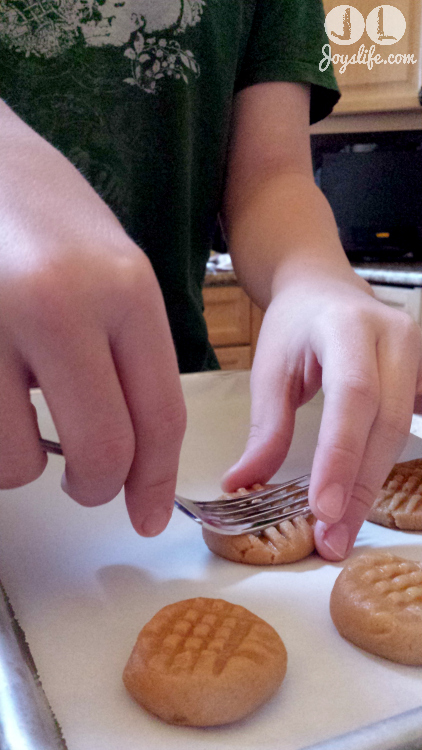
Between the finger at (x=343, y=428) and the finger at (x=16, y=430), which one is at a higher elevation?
the finger at (x=16, y=430)

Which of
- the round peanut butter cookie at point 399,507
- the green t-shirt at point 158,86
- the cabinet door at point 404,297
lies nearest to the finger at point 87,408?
the round peanut butter cookie at point 399,507

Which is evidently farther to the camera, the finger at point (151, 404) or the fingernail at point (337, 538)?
the fingernail at point (337, 538)

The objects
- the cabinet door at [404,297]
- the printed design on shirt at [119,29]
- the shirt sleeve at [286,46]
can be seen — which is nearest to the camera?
the printed design on shirt at [119,29]

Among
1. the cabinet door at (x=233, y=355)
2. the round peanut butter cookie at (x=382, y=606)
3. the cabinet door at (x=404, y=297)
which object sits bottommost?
the cabinet door at (x=233, y=355)

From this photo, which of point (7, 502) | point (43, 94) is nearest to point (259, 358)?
point (7, 502)

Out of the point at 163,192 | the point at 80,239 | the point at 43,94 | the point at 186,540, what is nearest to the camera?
the point at 80,239

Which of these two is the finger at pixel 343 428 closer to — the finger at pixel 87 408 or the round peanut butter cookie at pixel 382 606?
the round peanut butter cookie at pixel 382 606

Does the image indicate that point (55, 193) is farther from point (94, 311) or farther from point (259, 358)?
point (259, 358)
